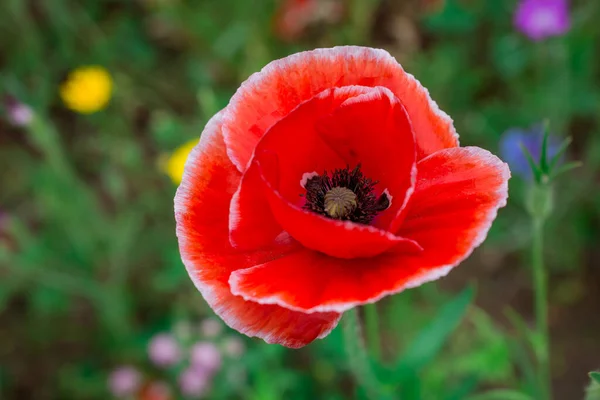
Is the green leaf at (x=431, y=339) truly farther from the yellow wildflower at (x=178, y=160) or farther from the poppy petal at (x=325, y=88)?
the yellow wildflower at (x=178, y=160)

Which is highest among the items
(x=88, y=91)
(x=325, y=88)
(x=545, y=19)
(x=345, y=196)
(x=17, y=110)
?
(x=88, y=91)

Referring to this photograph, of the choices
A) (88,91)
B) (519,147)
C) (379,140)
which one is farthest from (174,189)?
(379,140)

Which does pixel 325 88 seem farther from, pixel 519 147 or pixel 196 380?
pixel 519 147

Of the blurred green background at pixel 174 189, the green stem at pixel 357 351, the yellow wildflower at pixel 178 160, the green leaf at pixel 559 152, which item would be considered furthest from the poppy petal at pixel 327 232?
the yellow wildflower at pixel 178 160

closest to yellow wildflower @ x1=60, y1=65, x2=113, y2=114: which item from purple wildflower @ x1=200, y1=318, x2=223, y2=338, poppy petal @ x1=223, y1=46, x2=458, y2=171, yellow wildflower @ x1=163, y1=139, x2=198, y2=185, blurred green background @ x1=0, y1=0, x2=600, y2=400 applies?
blurred green background @ x1=0, y1=0, x2=600, y2=400

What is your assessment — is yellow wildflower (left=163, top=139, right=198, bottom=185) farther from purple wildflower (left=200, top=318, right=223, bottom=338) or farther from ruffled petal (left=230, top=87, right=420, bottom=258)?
ruffled petal (left=230, top=87, right=420, bottom=258)

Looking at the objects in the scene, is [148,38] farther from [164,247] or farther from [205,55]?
[164,247]
